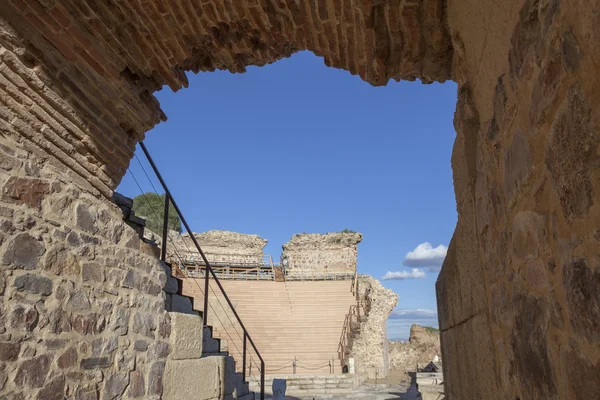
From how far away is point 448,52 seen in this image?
2812 millimetres

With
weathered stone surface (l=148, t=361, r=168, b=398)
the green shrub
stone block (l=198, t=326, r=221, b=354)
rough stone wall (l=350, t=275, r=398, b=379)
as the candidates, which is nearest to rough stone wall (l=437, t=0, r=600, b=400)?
weathered stone surface (l=148, t=361, r=168, b=398)

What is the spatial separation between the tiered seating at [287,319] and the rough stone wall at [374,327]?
70.9 inches

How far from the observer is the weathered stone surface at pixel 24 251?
257cm

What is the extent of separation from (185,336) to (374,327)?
1771cm

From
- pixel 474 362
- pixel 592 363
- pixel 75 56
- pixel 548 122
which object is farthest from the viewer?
pixel 75 56

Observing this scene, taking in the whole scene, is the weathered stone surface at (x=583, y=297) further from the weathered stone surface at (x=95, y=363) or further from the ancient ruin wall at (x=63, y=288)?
the weathered stone surface at (x=95, y=363)

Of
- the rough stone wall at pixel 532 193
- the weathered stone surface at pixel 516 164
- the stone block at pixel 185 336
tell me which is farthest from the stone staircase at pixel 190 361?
the weathered stone surface at pixel 516 164

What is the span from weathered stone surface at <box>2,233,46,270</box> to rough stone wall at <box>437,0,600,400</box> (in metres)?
2.58

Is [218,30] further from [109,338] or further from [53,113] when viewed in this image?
[109,338]

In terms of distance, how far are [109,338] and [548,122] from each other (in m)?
3.38

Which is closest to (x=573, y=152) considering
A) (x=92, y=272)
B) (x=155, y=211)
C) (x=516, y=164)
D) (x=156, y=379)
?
(x=516, y=164)

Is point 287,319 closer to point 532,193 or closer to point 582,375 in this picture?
point 532,193

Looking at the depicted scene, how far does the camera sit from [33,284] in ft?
8.91

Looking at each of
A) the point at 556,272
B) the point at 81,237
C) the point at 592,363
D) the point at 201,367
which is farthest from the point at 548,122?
the point at 201,367
